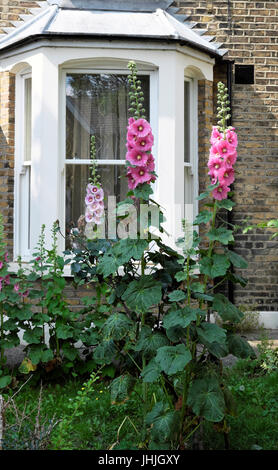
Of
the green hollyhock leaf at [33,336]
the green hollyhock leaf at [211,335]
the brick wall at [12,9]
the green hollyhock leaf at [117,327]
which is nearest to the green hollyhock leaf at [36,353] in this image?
the green hollyhock leaf at [33,336]

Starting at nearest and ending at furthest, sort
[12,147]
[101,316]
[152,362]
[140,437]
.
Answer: [152,362] → [140,437] → [101,316] → [12,147]

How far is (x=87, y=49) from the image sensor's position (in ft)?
19.2

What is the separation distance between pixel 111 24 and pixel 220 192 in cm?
388

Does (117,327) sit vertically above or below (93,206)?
below

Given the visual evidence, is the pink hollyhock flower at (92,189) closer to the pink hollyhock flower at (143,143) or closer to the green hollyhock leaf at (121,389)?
the pink hollyhock flower at (143,143)

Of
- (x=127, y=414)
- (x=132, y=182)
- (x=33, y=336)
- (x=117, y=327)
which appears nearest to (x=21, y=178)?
(x=33, y=336)

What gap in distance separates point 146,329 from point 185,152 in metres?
3.96

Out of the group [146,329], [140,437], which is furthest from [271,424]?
[146,329]

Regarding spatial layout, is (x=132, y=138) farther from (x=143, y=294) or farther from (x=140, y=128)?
(x=143, y=294)

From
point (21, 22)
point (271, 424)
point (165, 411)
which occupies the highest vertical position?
point (21, 22)

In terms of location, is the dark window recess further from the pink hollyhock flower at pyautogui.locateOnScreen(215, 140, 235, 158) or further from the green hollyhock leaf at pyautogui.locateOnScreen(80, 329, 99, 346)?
the pink hollyhock flower at pyautogui.locateOnScreen(215, 140, 235, 158)

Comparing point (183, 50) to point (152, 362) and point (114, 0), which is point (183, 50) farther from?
point (152, 362)

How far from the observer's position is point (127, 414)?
12.1ft

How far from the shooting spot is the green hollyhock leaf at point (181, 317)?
2.46 metres
